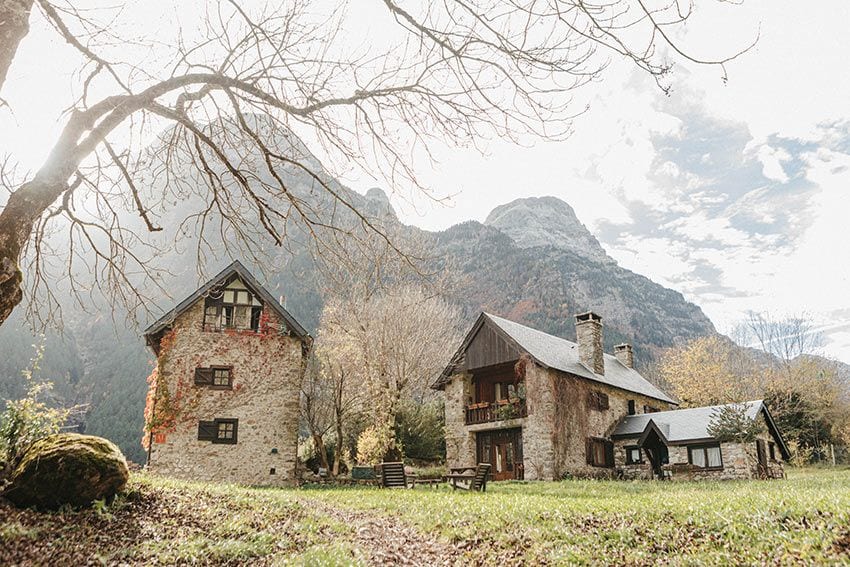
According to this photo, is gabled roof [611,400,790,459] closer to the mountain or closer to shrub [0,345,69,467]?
the mountain

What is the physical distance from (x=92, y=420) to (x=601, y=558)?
178 ft

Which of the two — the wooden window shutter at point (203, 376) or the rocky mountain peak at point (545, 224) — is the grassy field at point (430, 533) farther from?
the rocky mountain peak at point (545, 224)

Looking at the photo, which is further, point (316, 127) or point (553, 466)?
point (553, 466)

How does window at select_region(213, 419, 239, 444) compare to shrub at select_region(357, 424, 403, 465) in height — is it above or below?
above

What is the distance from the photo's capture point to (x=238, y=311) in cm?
2317

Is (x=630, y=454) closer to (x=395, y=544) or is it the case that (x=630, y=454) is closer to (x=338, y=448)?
(x=338, y=448)

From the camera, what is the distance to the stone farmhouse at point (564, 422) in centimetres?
2506

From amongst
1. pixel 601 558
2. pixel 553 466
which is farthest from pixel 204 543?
pixel 553 466

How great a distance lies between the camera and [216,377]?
22.1 meters

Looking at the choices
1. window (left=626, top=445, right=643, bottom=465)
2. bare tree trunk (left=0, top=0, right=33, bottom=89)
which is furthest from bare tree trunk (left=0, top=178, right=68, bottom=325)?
window (left=626, top=445, right=643, bottom=465)

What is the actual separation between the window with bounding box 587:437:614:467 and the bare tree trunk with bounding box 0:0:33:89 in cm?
2594

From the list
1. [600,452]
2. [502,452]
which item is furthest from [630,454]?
[502,452]

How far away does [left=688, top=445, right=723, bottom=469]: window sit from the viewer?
24.7 meters

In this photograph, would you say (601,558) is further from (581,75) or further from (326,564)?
(581,75)
